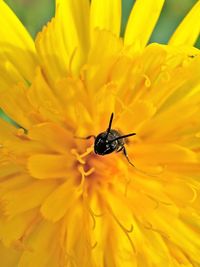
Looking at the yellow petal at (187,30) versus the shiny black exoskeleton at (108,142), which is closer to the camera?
the shiny black exoskeleton at (108,142)

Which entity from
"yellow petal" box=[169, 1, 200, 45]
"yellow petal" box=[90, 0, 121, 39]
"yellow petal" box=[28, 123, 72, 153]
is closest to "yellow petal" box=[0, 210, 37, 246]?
"yellow petal" box=[28, 123, 72, 153]

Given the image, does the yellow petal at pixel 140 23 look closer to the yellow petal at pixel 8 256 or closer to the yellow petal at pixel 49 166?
the yellow petal at pixel 49 166

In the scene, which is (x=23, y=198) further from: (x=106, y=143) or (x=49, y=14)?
(x=49, y=14)

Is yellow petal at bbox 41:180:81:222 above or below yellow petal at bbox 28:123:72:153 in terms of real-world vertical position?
below

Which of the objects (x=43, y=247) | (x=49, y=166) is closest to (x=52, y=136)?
(x=49, y=166)

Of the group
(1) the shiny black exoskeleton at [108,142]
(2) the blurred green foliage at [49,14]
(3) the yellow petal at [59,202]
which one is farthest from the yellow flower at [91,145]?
(2) the blurred green foliage at [49,14]

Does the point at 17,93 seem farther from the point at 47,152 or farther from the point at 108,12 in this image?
the point at 108,12

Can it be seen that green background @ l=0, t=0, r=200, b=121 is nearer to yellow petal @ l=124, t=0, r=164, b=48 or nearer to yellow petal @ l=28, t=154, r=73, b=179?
yellow petal @ l=124, t=0, r=164, b=48

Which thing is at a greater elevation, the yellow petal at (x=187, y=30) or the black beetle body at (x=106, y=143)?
the yellow petal at (x=187, y=30)
